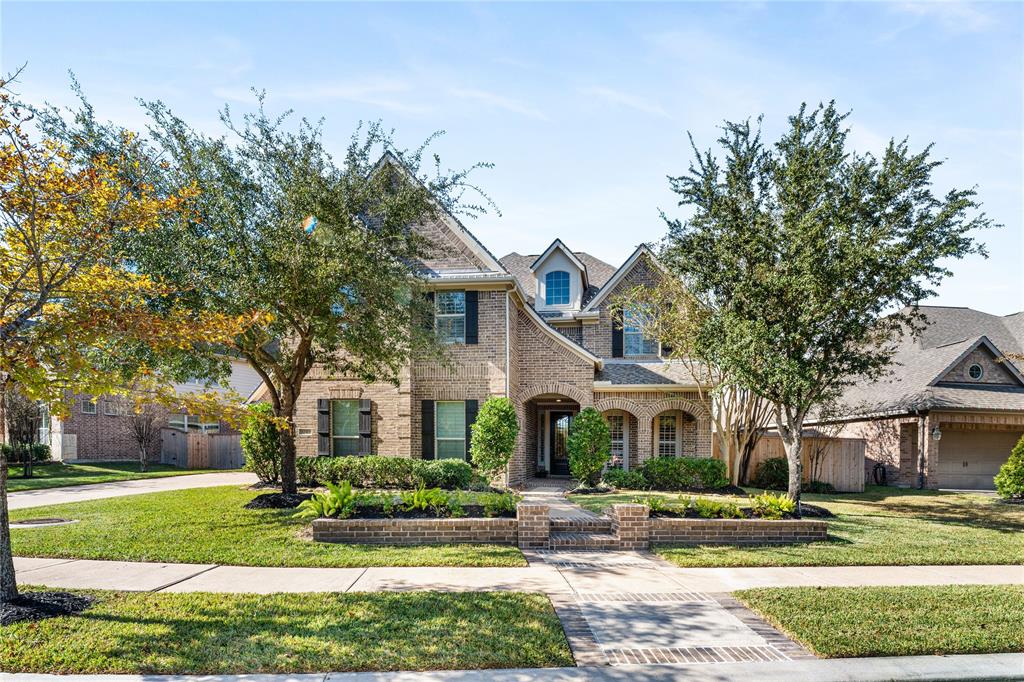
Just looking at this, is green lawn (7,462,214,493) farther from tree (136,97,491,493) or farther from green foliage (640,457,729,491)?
green foliage (640,457,729,491)

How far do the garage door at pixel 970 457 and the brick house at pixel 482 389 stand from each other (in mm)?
8892

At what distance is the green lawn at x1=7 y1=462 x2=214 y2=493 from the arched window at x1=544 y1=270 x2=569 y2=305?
574 inches

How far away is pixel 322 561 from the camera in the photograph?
8.08 metres

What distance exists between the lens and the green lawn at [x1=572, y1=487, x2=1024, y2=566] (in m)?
8.72

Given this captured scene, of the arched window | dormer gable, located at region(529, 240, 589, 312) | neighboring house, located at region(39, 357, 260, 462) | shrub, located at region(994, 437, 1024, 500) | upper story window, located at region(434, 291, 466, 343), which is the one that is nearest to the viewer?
shrub, located at region(994, 437, 1024, 500)

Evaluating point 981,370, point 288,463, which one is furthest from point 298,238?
point 981,370

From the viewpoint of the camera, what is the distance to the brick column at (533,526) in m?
9.25

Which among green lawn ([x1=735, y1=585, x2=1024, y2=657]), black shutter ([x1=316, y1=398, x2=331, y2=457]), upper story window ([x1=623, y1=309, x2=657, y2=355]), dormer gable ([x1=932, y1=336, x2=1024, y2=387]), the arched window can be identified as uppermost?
the arched window

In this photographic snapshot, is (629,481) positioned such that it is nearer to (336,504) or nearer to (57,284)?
(336,504)

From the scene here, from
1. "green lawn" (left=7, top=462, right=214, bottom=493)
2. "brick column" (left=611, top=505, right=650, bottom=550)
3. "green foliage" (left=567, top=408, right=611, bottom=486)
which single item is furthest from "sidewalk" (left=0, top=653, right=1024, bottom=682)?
"green lawn" (left=7, top=462, right=214, bottom=493)

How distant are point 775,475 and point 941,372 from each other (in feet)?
24.4

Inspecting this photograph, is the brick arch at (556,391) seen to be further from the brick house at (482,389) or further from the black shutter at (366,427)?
the black shutter at (366,427)

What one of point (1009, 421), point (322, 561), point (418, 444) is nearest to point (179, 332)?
point (322, 561)

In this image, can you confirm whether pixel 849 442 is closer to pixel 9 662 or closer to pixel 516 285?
Answer: pixel 516 285
